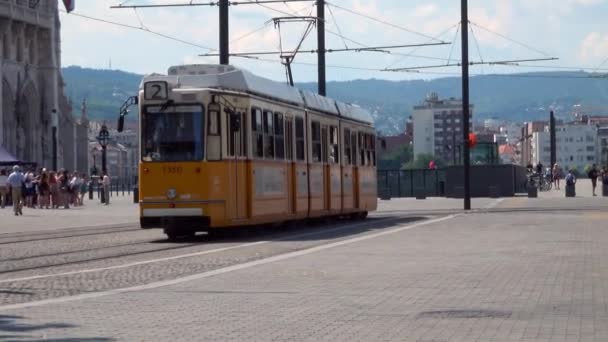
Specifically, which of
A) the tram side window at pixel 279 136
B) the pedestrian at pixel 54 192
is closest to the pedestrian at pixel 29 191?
the pedestrian at pixel 54 192

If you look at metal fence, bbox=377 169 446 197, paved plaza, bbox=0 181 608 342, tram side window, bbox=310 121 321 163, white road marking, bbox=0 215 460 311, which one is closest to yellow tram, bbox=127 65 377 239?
paved plaza, bbox=0 181 608 342

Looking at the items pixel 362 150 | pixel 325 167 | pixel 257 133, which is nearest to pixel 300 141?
pixel 325 167

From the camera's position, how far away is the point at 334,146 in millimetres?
35312

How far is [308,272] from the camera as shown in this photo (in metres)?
18.2

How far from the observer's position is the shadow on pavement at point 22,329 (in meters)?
11.2

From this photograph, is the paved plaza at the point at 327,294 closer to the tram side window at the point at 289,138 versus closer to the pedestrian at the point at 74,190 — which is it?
the tram side window at the point at 289,138

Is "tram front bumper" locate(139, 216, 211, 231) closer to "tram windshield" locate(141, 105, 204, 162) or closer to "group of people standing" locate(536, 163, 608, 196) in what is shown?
"tram windshield" locate(141, 105, 204, 162)

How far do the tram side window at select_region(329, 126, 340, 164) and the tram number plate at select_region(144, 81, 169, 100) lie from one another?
8.82 m

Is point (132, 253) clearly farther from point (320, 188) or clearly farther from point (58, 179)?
point (58, 179)

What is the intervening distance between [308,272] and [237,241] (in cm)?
850

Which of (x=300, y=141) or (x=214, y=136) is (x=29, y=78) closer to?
(x=300, y=141)

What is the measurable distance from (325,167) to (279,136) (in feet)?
14.3

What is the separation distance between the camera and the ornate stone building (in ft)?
383

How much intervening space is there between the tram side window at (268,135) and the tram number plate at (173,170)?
9.07 ft
